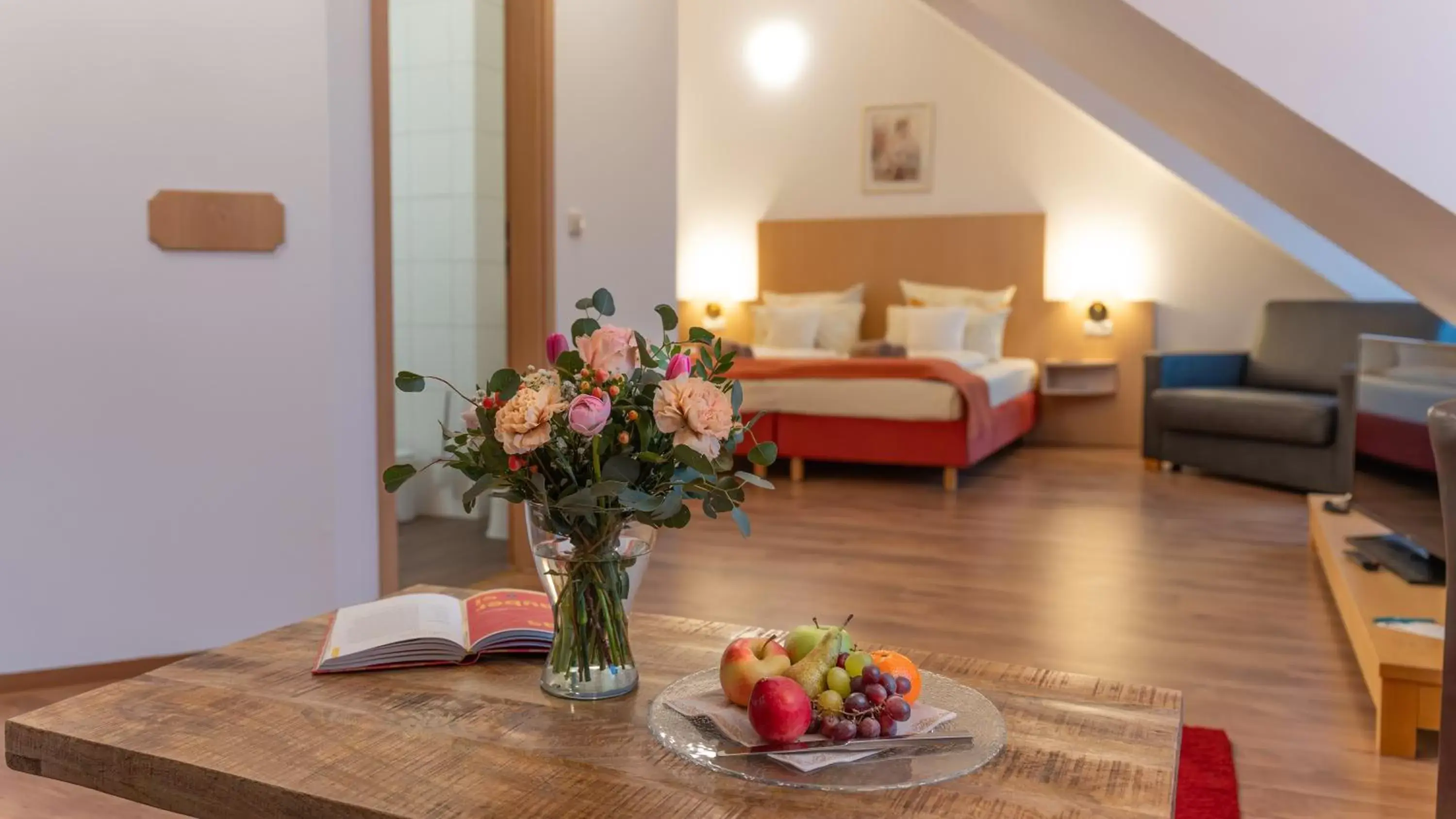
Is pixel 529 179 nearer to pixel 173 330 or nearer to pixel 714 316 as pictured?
pixel 173 330

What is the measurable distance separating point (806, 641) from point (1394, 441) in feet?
7.95

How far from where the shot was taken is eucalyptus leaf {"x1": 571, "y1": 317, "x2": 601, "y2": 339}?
4.57 ft

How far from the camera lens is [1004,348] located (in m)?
7.44

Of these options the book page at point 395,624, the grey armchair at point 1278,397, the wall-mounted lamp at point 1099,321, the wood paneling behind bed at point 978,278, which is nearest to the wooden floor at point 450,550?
the book page at point 395,624

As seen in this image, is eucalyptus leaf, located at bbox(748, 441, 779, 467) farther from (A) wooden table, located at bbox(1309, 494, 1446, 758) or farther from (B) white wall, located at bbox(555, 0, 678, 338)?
(B) white wall, located at bbox(555, 0, 678, 338)

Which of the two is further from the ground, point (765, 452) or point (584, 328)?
point (584, 328)

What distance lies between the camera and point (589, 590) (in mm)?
1373

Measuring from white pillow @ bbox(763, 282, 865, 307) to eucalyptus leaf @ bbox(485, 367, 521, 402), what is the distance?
20.9 ft

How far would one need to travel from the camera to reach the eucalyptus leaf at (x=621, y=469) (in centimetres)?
131

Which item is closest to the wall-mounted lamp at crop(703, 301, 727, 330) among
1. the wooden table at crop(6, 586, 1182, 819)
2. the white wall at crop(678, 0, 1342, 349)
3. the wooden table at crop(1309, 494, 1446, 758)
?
the white wall at crop(678, 0, 1342, 349)

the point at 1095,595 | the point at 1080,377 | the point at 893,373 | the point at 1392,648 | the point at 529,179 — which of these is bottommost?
the point at 1095,595

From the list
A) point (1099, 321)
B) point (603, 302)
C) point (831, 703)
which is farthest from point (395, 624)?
point (1099, 321)

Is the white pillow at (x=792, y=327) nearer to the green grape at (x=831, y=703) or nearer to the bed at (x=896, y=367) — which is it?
the bed at (x=896, y=367)

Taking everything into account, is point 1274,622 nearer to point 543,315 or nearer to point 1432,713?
point 1432,713
